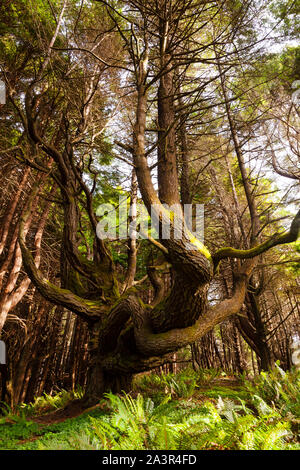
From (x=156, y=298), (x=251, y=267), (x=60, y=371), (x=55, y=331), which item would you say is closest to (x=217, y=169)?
(x=251, y=267)

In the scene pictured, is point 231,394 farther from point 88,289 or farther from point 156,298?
point 88,289

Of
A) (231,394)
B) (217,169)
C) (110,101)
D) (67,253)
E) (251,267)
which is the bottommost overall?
(231,394)

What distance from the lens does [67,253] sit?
A: 16.5 feet

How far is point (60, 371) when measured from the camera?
11797 millimetres

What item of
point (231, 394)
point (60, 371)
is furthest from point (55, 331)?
point (231, 394)

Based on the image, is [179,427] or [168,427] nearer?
[168,427]

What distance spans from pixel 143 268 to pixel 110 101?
582cm
